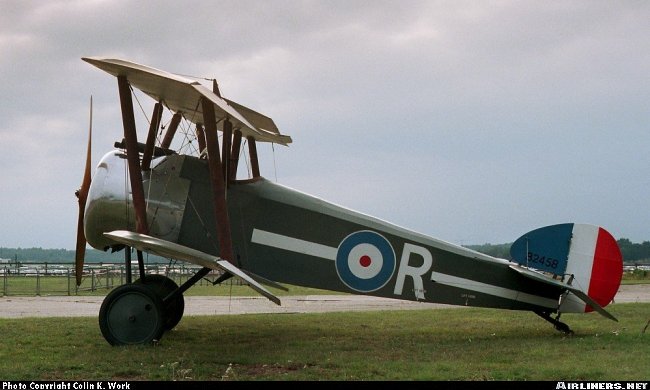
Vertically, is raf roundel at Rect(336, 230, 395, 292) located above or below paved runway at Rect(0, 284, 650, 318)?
above

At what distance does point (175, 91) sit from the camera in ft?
31.1

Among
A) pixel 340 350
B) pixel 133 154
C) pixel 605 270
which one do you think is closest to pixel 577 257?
pixel 605 270

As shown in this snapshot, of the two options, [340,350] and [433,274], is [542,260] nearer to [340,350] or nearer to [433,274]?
[433,274]

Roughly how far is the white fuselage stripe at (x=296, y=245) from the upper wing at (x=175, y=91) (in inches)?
57.0

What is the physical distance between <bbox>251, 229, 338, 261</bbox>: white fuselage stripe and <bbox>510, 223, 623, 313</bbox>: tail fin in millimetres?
2776

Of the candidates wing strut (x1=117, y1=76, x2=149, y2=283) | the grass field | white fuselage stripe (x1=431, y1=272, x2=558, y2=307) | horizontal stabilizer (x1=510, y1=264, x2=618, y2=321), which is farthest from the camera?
white fuselage stripe (x1=431, y1=272, x2=558, y2=307)

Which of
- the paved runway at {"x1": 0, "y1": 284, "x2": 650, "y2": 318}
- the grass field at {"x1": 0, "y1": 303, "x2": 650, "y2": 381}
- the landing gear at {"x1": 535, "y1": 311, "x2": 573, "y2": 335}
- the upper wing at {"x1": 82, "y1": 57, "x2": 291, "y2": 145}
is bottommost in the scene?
the paved runway at {"x1": 0, "y1": 284, "x2": 650, "y2": 318}

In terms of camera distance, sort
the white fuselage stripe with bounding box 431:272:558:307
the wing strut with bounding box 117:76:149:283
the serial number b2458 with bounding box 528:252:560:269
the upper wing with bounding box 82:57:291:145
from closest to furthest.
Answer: the upper wing with bounding box 82:57:291:145 < the wing strut with bounding box 117:76:149:283 < the white fuselage stripe with bounding box 431:272:558:307 < the serial number b2458 with bounding box 528:252:560:269

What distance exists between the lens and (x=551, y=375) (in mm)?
6637

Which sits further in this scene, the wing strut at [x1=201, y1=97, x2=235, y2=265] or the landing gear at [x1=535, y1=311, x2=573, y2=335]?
the landing gear at [x1=535, y1=311, x2=573, y2=335]

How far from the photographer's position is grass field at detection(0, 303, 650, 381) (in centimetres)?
683

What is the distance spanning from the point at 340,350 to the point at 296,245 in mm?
1730

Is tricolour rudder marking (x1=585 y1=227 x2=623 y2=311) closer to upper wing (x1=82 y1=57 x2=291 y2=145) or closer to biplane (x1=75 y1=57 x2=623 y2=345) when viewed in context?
biplane (x1=75 y1=57 x2=623 y2=345)

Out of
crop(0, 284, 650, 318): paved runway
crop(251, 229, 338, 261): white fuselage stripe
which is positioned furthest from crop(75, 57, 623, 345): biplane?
crop(0, 284, 650, 318): paved runway
